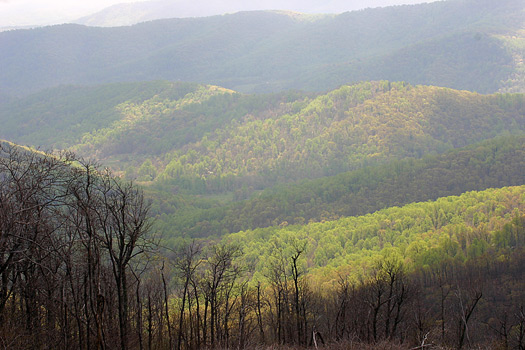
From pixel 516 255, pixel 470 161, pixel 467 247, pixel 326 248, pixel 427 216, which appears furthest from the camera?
pixel 470 161

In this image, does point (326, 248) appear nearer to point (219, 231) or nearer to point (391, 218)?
point (391, 218)

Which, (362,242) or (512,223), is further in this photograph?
(362,242)

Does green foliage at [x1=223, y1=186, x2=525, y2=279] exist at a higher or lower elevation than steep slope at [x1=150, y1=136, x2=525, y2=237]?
lower

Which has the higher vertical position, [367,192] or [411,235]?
[367,192]

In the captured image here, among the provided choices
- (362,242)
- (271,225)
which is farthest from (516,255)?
(271,225)

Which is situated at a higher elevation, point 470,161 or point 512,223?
point 470,161

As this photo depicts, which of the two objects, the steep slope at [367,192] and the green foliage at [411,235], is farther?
the steep slope at [367,192]

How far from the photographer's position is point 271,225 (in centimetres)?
17075

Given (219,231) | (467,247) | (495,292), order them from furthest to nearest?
(219,231)
(467,247)
(495,292)

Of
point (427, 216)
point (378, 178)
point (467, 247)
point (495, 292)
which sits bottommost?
point (495, 292)

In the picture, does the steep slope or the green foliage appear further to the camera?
Answer: the steep slope

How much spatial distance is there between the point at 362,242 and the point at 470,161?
74.3 metres

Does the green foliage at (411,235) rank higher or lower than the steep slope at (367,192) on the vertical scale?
lower

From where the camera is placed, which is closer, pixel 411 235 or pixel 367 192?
pixel 411 235
